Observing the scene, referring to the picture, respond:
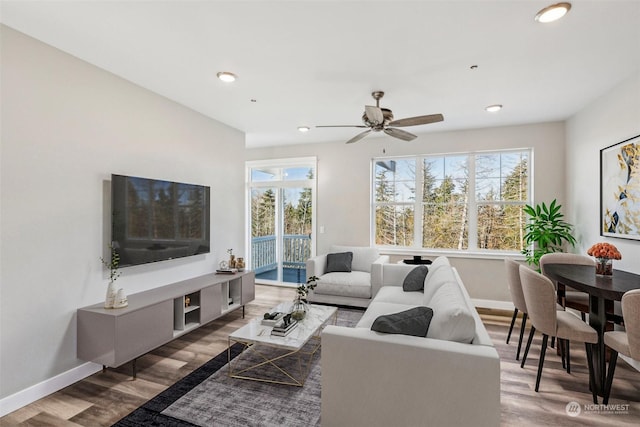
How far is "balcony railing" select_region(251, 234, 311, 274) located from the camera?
5.79m

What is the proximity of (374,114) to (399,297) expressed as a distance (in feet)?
6.44

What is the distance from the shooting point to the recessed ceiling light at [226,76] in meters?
2.82

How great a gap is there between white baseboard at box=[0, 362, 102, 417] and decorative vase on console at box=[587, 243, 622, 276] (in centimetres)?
457

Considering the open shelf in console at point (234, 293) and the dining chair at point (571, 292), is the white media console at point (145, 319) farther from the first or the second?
the dining chair at point (571, 292)

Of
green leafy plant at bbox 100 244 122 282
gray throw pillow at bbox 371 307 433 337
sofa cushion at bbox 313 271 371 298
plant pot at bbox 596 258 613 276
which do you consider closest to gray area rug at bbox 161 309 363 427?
gray throw pillow at bbox 371 307 433 337

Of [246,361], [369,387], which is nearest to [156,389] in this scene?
[246,361]

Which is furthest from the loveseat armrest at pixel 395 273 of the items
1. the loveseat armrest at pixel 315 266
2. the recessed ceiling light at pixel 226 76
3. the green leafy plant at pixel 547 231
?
the recessed ceiling light at pixel 226 76

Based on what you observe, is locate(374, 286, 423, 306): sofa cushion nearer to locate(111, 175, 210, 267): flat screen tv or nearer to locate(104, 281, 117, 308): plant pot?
locate(111, 175, 210, 267): flat screen tv

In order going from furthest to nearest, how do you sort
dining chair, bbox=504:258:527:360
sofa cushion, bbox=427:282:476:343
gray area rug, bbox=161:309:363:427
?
1. dining chair, bbox=504:258:527:360
2. gray area rug, bbox=161:309:363:427
3. sofa cushion, bbox=427:282:476:343

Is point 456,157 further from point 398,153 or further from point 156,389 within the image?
point 156,389

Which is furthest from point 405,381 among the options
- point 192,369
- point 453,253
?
point 453,253

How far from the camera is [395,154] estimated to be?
509 cm

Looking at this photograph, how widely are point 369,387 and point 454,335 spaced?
1.95ft

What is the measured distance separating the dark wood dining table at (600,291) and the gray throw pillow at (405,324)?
1.35 m
